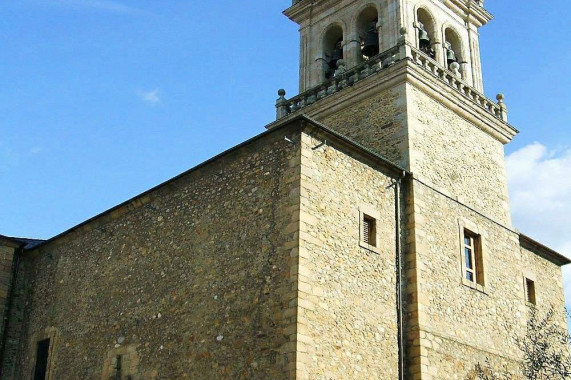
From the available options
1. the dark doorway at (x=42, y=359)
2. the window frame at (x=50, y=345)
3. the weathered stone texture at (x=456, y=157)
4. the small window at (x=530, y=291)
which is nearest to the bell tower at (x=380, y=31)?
the weathered stone texture at (x=456, y=157)

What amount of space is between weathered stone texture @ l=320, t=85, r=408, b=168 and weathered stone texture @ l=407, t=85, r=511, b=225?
226 mm

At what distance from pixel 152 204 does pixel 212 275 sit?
9.99ft

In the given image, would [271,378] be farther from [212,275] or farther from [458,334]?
[458,334]

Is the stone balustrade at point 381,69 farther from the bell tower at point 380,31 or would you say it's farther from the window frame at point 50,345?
the window frame at point 50,345

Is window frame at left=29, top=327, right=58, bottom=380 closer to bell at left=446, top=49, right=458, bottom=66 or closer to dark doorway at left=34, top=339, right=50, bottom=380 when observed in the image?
dark doorway at left=34, top=339, right=50, bottom=380

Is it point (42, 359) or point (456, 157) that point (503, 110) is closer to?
point (456, 157)

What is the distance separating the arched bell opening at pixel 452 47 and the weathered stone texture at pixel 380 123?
3.64 metres

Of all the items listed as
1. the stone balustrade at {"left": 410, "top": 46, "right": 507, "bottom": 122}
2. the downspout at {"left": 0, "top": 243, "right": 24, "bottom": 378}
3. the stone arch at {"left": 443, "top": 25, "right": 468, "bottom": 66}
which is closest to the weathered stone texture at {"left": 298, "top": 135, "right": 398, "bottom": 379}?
the stone balustrade at {"left": 410, "top": 46, "right": 507, "bottom": 122}

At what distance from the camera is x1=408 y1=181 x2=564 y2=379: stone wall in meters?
15.4

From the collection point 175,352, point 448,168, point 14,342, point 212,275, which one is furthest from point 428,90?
point 14,342

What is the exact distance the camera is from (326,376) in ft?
44.0

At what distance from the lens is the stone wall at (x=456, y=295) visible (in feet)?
50.6

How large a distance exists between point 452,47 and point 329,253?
1021 cm

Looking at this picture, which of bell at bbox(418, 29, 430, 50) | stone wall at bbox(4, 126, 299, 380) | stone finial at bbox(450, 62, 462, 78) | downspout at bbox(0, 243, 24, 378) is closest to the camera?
stone wall at bbox(4, 126, 299, 380)
